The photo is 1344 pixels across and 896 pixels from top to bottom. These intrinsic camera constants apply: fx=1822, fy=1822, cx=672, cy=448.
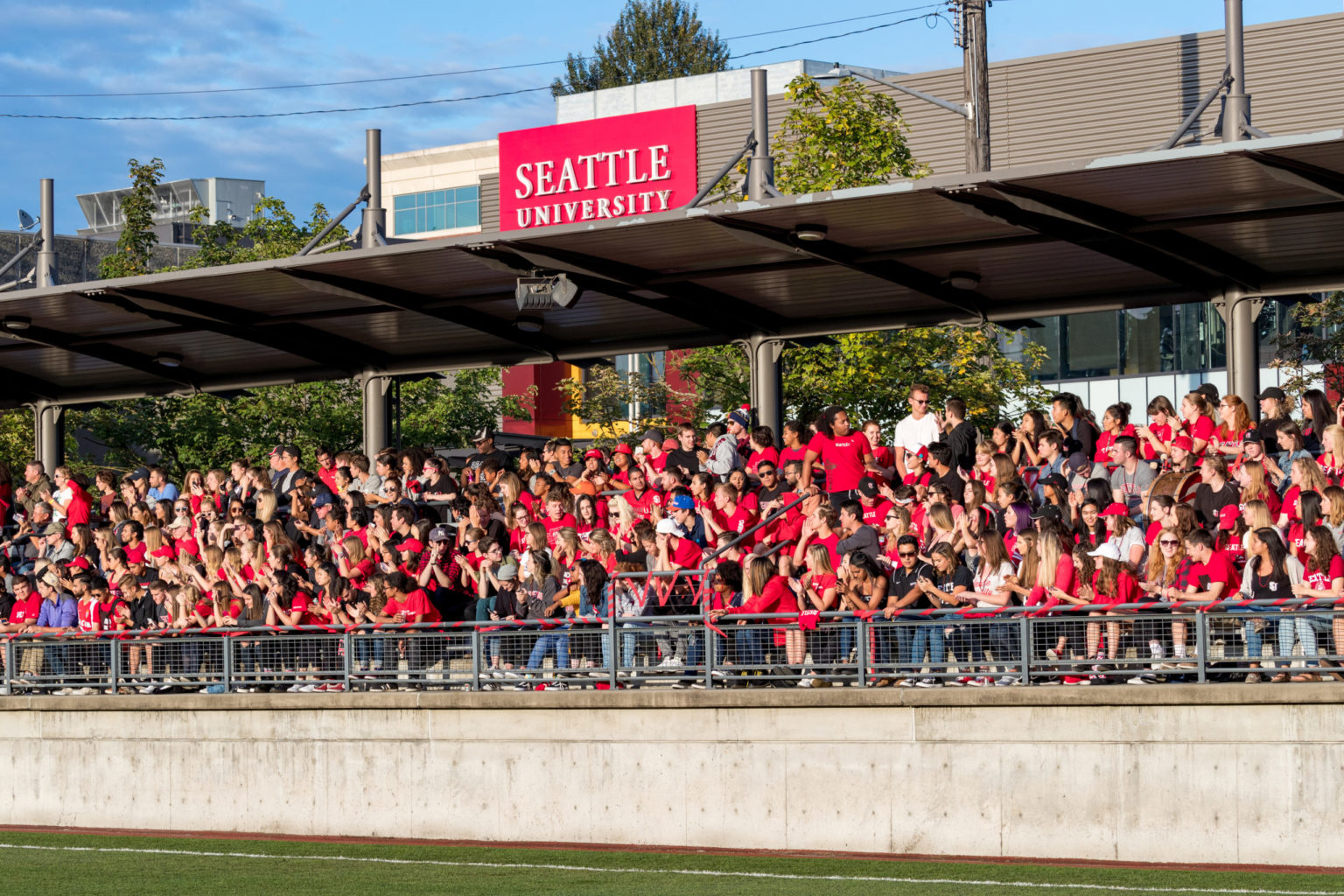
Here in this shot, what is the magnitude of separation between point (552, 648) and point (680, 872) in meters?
2.91

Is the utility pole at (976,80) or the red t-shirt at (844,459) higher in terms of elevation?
the utility pole at (976,80)

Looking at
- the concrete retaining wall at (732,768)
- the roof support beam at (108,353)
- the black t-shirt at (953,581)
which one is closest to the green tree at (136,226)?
the roof support beam at (108,353)

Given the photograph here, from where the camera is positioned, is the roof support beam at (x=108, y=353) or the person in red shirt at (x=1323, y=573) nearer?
the person in red shirt at (x=1323, y=573)

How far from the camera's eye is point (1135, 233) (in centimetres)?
1584

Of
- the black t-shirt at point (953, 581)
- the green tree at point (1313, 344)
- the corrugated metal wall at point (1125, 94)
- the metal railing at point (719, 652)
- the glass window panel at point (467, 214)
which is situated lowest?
the metal railing at point (719, 652)

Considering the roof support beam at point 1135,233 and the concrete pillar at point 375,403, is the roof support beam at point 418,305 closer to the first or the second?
the concrete pillar at point 375,403

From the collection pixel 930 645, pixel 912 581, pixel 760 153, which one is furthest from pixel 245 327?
pixel 930 645

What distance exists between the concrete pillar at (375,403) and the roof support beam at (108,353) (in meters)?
2.97

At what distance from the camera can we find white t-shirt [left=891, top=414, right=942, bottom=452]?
1758 cm

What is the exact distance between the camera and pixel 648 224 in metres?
16.5

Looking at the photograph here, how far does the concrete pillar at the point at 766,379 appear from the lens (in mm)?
19594

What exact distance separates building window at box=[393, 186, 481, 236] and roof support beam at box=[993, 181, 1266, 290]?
68108 mm

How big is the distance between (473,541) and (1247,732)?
7457 mm

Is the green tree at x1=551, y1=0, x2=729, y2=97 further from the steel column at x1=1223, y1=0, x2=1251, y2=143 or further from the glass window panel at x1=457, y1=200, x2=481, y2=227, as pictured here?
the steel column at x1=1223, y1=0, x2=1251, y2=143
